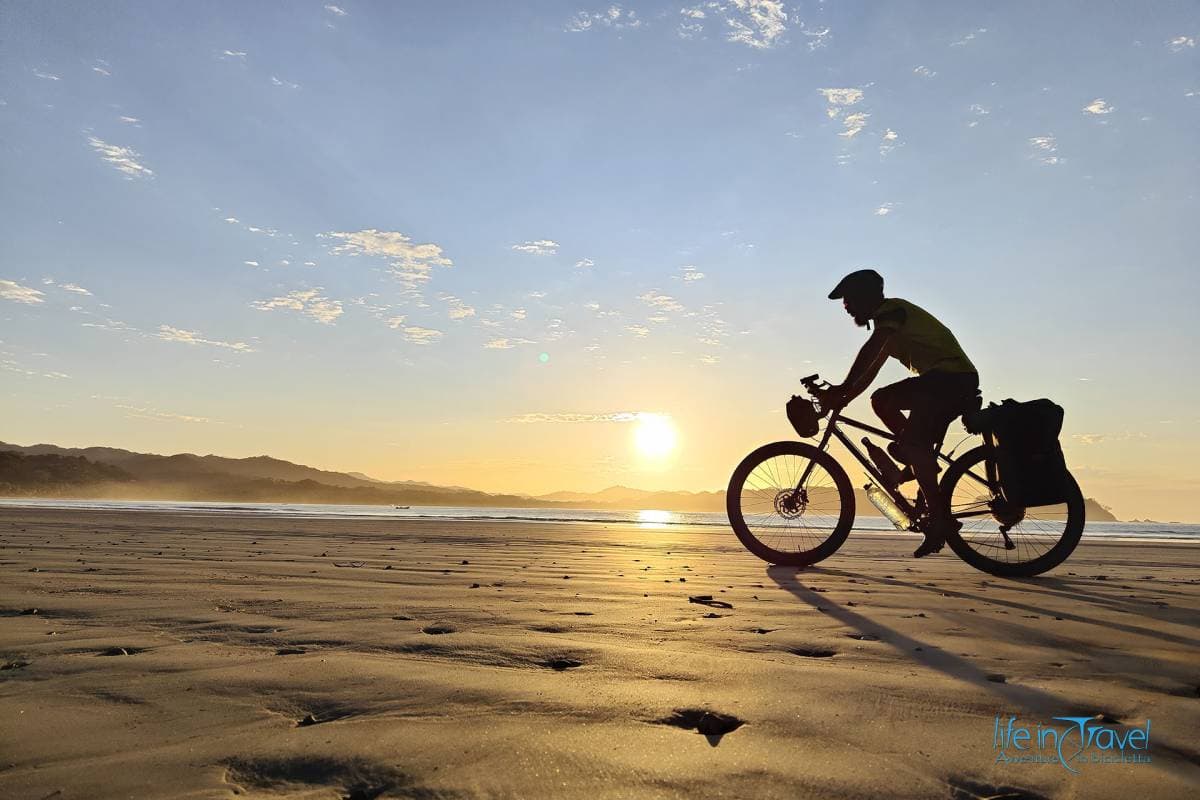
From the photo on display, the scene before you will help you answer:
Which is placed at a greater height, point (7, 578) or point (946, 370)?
point (946, 370)

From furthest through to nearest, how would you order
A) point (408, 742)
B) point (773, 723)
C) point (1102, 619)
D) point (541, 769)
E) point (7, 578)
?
1. point (7, 578)
2. point (1102, 619)
3. point (773, 723)
4. point (408, 742)
5. point (541, 769)

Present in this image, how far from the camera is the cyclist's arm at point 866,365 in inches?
236

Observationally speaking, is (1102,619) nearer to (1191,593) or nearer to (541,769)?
(1191,593)

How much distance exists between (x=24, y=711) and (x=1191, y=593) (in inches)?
244

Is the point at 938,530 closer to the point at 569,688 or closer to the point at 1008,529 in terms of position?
the point at 1008,529

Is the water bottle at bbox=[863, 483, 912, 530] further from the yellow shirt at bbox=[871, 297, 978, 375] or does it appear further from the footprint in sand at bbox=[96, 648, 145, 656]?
the footprint in sand at bbox=[96, 648, 145, 656]

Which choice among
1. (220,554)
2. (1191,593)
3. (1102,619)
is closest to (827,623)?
(1102,619)

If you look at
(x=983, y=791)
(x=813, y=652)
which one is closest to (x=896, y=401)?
(x=813, y=652)

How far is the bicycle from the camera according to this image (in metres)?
5.66

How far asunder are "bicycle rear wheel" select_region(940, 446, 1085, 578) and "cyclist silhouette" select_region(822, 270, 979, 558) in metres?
0.16

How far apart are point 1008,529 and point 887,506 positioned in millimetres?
942

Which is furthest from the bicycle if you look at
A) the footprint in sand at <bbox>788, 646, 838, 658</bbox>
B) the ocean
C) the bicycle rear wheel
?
the ocean

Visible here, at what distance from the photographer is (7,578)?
4.46 metres

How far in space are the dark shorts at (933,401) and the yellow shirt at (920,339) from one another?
9 centimetres
